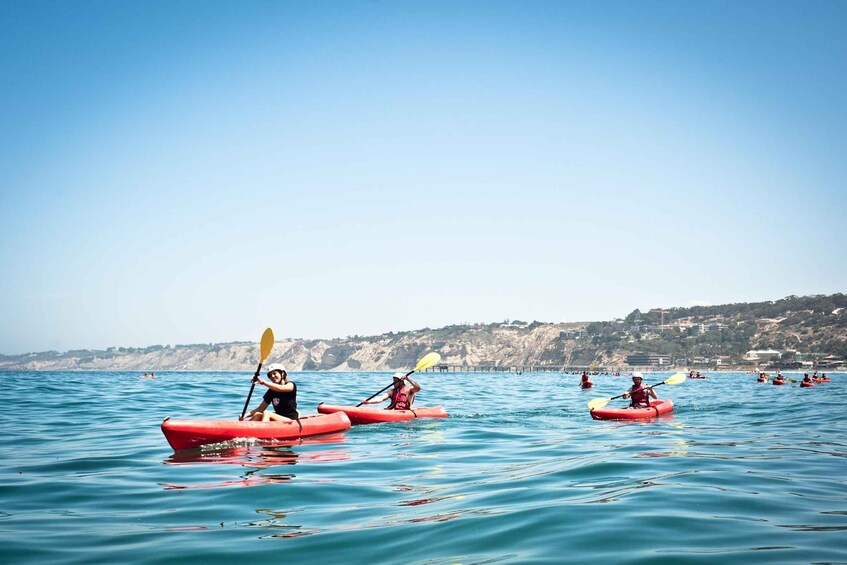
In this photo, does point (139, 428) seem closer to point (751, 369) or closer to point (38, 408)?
point (38, 408)

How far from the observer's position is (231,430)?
12453mm

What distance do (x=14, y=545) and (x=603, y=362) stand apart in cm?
16806

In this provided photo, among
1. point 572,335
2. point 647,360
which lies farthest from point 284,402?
point 572,335

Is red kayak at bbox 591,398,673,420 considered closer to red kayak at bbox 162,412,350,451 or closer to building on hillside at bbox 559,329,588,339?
red kayak at bbox 162,412,350,451

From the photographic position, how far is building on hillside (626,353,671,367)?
149 metres

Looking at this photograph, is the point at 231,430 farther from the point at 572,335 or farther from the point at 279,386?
the point at 572,335

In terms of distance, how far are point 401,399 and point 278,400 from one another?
16.5 ft

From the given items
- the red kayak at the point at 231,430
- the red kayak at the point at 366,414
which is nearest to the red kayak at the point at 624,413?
Answer: the red kayak at the point at 366,414

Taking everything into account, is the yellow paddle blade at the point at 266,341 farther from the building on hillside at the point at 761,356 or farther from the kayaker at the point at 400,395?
the building on hillside at the point at 761,356

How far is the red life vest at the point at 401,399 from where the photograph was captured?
60.5 feet

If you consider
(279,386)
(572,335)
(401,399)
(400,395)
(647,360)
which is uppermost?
(572,335)

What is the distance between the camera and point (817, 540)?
18.5 ft

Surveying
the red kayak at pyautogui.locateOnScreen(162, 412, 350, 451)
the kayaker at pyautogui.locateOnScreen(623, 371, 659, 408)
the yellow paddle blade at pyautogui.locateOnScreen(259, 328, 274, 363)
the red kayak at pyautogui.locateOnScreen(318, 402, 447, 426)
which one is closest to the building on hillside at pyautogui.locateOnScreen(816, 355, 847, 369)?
the kayaker at pyautogui.locateOnScreen(623, 371, 659, 408)

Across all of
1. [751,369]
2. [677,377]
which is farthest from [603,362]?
[677,377]
